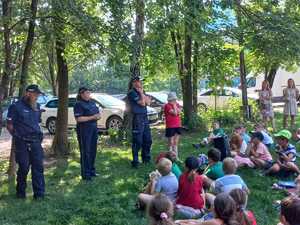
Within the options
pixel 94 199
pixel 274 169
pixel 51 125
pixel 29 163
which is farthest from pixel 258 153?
pixel 51 125

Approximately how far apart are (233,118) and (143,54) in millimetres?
8601

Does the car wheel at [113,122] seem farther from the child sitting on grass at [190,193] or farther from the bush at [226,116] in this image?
the child sitting on grass at [190,193]

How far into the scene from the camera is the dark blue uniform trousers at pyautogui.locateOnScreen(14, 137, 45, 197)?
24.2 ft

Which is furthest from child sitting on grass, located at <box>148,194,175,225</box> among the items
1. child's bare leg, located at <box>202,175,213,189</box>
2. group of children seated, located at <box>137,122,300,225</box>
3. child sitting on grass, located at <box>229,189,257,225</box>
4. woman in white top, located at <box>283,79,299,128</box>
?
woman in white top, located at <box>283,79,299,128</box>

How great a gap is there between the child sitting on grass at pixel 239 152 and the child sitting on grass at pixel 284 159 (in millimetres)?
487

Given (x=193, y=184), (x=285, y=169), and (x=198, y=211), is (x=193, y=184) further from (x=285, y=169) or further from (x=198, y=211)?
(x=285, y=169)

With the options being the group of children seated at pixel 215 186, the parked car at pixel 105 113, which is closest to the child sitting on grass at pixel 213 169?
the group of children seated at pixel 215 186

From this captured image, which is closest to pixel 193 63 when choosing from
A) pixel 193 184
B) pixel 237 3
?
pixel 237 3

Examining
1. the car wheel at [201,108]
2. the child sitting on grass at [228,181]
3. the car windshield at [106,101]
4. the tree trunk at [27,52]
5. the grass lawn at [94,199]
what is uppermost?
the tree trunk at [27,52]

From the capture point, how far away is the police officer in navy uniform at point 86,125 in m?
8.66

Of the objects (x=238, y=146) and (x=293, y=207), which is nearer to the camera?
(x=293, y=207)

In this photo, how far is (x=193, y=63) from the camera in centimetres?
1641

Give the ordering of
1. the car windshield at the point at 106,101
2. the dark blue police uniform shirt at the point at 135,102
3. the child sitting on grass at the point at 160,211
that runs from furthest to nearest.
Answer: the car windshield at the point at 106,101, the dark blue police uniform shirt at the point at 135,102, the child sitting on grass at the point at 160,211

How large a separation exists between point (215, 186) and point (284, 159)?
9.46ft
